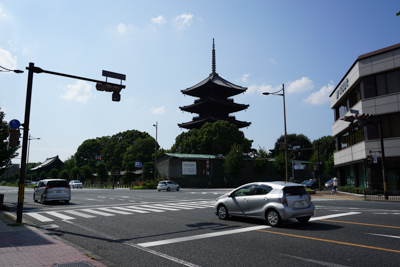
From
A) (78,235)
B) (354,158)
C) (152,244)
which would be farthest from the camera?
(354,158)

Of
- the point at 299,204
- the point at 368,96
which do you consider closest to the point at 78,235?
the point at 299,204

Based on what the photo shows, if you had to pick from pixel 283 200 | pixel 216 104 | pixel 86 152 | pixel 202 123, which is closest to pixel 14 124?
pixel 283 200

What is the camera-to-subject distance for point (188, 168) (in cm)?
5950

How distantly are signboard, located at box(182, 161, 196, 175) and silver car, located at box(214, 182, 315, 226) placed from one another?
47687mm

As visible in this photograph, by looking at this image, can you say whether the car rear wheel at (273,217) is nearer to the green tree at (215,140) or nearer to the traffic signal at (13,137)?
the traffic signal at (13,137)

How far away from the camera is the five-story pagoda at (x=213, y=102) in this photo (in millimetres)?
78312

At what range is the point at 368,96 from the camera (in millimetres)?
28719

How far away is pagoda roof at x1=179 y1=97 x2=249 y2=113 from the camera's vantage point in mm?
77875

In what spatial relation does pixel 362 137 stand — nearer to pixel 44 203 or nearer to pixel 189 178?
pixel 44 203

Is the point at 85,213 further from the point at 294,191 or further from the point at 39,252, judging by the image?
the point at 294,191

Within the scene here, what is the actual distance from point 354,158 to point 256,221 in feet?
82.1

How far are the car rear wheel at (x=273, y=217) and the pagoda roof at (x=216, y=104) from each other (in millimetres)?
66752

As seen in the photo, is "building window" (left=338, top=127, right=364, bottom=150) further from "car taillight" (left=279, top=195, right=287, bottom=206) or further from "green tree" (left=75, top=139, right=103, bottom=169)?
"green tree" (left=75, top=139, right=103, bottom=169)

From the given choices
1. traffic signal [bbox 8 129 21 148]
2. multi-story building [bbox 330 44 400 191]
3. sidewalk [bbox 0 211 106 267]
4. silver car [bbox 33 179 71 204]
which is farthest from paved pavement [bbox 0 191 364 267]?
multi-story building [bbox 330 44 400 191]
